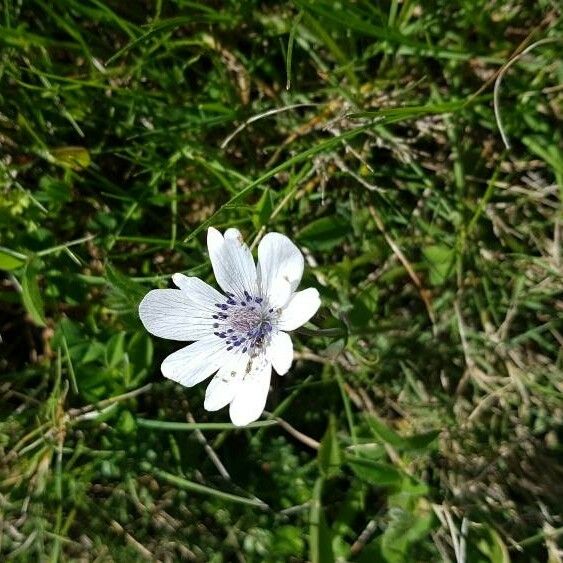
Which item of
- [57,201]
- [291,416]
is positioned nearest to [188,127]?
[57,201]

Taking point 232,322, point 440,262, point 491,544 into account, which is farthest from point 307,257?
point 491,544

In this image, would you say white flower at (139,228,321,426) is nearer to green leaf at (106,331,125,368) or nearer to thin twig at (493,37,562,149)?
green leaf at (106,331,125,368)

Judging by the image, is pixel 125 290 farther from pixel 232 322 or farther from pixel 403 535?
pixel 403 535

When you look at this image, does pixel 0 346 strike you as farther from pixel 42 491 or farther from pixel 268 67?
pixel 268 67

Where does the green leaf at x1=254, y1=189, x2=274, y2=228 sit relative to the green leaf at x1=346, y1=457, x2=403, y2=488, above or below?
above

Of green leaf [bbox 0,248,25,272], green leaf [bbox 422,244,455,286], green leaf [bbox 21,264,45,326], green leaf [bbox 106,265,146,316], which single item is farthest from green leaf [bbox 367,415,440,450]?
green leaf [bbox 0,248,25,272]

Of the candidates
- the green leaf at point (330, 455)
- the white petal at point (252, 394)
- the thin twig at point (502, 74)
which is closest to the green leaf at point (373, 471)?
the green leaf at point (330, 455)
